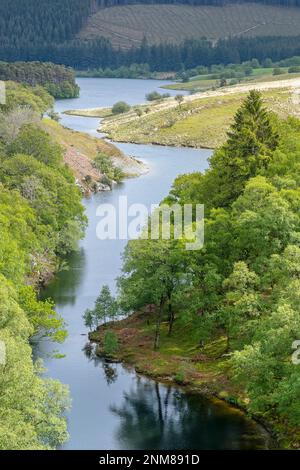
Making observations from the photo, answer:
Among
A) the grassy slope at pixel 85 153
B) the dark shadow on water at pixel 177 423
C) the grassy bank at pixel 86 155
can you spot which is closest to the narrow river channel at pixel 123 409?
the dark shadow on water at pixel 177 423

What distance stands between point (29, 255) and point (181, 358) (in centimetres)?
2122

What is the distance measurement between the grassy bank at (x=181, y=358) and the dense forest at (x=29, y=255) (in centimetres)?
592

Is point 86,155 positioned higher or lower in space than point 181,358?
higher

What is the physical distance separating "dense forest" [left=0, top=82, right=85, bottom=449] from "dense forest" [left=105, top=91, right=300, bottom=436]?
826 cm

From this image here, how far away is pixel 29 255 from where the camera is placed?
79312 millimetres

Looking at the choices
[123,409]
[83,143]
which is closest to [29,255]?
[123,409]

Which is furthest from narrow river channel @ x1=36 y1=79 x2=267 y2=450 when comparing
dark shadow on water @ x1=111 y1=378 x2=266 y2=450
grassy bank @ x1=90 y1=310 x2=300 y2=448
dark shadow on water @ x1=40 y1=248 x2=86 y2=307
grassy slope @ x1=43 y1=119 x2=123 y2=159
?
grassy slope @ x1=43 y1=119 x2=123 y2=159

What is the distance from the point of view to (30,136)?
101562 millimetres

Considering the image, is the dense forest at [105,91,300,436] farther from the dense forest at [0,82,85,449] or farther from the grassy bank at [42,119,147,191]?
the grassy bank at [42,119,147,191]

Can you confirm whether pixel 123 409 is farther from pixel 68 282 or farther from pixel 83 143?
pixel 83 143

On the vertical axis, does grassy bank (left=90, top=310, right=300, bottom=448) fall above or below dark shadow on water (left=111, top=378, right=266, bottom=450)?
above

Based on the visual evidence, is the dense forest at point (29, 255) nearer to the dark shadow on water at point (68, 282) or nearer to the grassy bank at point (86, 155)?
the dark shadow on water at point (68, 282)

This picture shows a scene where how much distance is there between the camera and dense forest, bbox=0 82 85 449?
44.1 m

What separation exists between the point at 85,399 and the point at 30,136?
4944 cm
